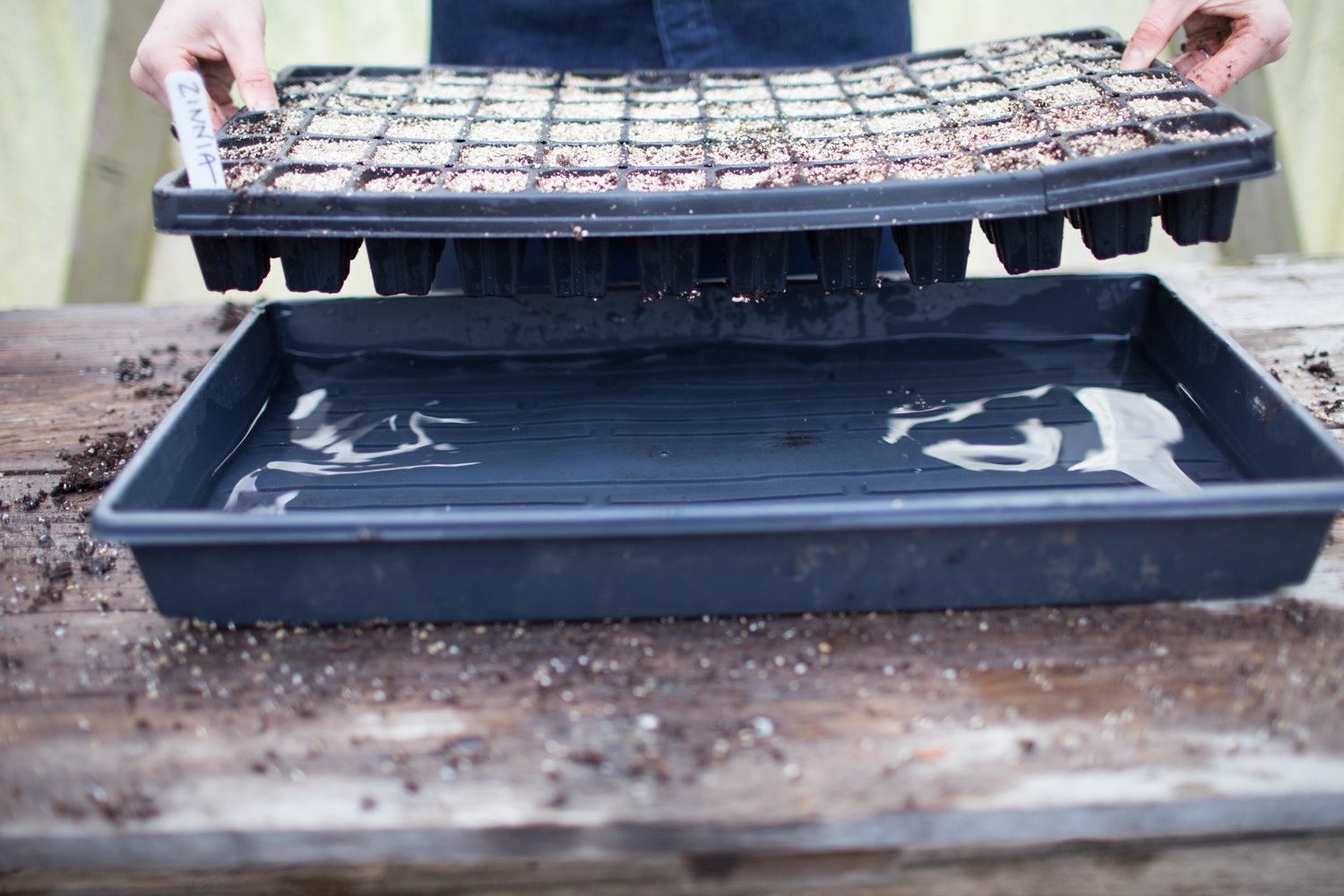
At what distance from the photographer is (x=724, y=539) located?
0.65m

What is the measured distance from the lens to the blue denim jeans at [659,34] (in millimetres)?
1157

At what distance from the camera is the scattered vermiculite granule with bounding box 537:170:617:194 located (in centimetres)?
77

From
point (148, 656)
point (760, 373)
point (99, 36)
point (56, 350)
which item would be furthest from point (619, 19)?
point (99, 36)

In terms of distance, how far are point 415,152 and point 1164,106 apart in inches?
25.7

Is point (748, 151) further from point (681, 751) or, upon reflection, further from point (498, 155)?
point (681, 751)

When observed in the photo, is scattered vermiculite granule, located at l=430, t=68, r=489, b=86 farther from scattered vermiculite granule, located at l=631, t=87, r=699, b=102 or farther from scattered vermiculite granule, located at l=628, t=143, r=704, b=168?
scattered vermiculite granule, located at l=628, t=143, r=704, b=168

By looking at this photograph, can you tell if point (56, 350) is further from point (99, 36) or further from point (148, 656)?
point (99, 36)

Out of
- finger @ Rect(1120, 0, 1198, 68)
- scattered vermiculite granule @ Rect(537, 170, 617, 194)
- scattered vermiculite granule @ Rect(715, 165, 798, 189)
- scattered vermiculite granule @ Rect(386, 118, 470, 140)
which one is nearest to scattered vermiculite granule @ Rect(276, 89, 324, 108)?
scattered vermiculite granule @ Rect(386, 118, 470, 140)

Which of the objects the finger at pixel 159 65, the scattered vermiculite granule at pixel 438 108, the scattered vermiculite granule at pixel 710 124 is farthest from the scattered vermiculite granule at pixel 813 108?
the finger at pixel 159 65

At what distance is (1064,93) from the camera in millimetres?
888

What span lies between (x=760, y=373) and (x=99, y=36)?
5.31ft

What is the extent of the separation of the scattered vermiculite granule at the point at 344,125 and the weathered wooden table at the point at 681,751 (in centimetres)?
43

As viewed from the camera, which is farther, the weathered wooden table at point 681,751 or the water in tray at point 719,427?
the water in tray at point 719,427

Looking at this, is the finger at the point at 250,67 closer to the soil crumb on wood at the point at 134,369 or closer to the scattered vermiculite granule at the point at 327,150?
the scattered vermiculite granule at the point at 327,150
